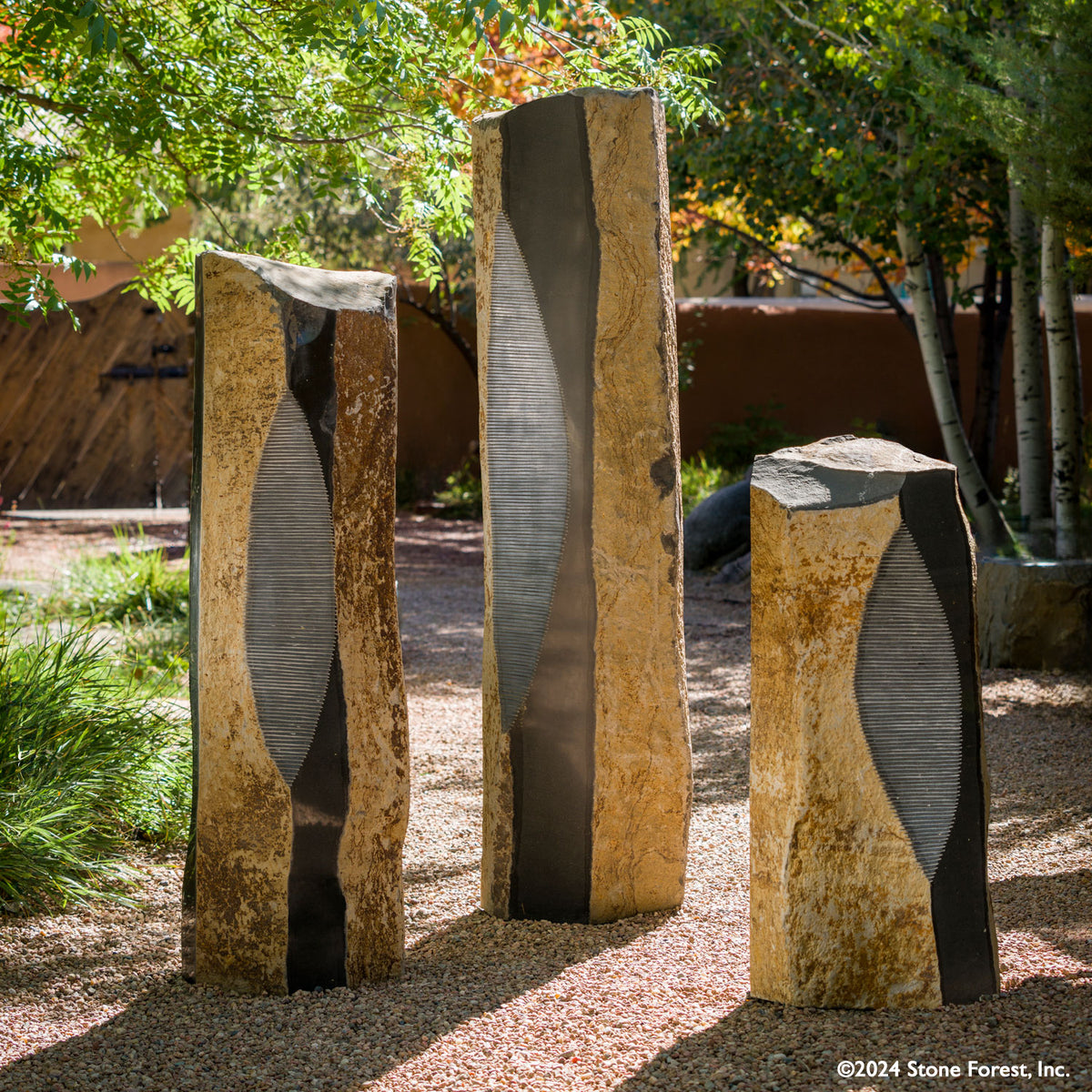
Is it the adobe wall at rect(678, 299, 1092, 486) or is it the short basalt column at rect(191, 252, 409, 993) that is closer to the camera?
the short basalt column at rect(191, 252, 409, 993)

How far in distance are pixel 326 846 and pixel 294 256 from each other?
2.17 metres

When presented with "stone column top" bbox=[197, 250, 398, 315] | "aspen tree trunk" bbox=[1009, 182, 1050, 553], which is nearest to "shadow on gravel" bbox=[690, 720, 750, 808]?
"stone column top" bbox=[197, 250, 398, 315]

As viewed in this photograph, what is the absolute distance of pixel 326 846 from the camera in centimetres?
234

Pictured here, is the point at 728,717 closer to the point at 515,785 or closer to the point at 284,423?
the point at 515,785

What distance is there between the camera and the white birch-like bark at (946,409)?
21.3 ft

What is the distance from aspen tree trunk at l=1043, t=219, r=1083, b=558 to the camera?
18.8 feet

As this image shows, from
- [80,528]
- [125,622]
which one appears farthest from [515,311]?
[80,528]

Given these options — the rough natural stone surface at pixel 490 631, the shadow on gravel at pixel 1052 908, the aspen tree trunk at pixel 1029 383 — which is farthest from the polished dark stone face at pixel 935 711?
the aspen tree trunk at pixel 1029 383

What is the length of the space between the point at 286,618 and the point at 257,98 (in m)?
2.03

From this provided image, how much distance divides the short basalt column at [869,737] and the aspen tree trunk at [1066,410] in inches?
158

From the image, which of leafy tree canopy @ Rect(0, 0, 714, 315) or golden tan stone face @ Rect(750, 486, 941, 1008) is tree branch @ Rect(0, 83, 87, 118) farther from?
golden tan stone face @ Rect(750, 486, 941, 1008)

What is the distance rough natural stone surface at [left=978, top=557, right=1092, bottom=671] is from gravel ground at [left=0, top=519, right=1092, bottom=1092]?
203 centimetres

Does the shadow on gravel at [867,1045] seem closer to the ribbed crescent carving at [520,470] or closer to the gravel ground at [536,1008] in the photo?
the gravel ground at [536,1008]

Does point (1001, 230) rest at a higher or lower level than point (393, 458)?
higher
